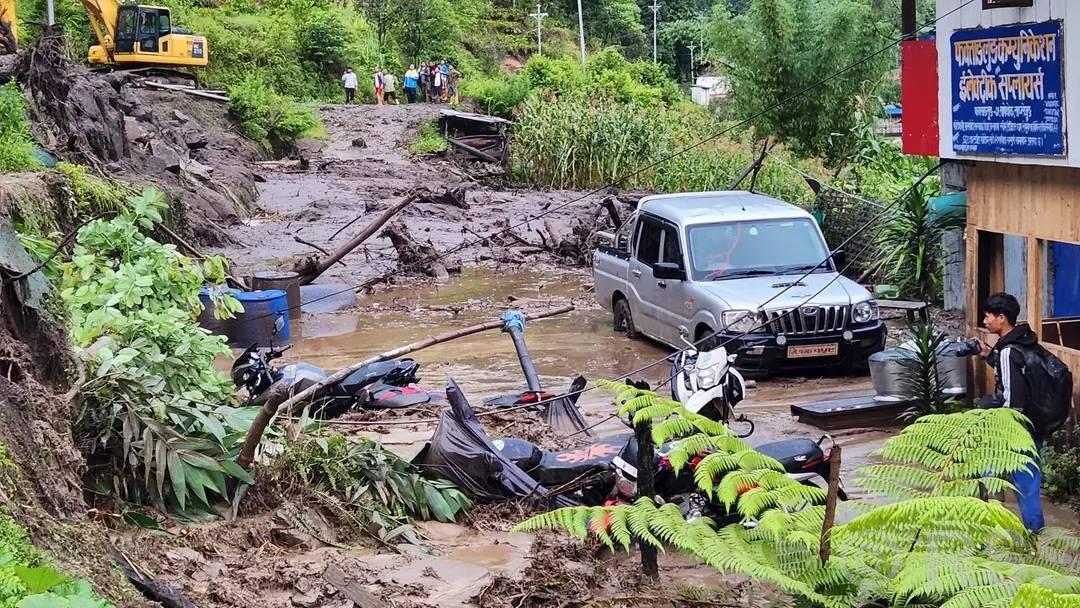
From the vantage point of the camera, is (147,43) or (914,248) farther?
(147,43)

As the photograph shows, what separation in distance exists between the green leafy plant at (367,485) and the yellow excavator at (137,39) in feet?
108

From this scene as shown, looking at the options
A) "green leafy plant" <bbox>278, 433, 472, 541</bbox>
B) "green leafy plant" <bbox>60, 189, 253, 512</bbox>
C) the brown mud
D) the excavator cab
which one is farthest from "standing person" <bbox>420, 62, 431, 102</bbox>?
"green leafy plant" <bbox>278, 433, 472, 541</bbox>

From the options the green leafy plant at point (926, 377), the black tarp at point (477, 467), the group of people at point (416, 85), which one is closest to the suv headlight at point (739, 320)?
the green leafy plant at point (926, 377)

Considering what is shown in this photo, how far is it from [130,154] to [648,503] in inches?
814

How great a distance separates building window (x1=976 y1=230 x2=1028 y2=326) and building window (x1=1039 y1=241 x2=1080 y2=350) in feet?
1.17

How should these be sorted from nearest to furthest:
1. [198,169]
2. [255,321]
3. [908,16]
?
1. [908,16]
2. [255,321]
3. [198,169]

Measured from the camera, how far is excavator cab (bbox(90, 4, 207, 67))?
125 ft

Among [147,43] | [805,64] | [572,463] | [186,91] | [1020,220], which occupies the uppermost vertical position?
[147,43]

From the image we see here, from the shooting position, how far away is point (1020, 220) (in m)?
9.94

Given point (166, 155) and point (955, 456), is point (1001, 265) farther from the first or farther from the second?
point (166, 155)

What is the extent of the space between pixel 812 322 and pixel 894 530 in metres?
7.97

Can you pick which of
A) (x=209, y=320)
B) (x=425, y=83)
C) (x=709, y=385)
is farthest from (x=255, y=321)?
(x=425, y=83)

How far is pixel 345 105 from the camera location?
146 ft

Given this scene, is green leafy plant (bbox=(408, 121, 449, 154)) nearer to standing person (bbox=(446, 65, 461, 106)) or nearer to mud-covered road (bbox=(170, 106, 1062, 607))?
mud-covered road (bbox=(170, 106, 1062, 607))
